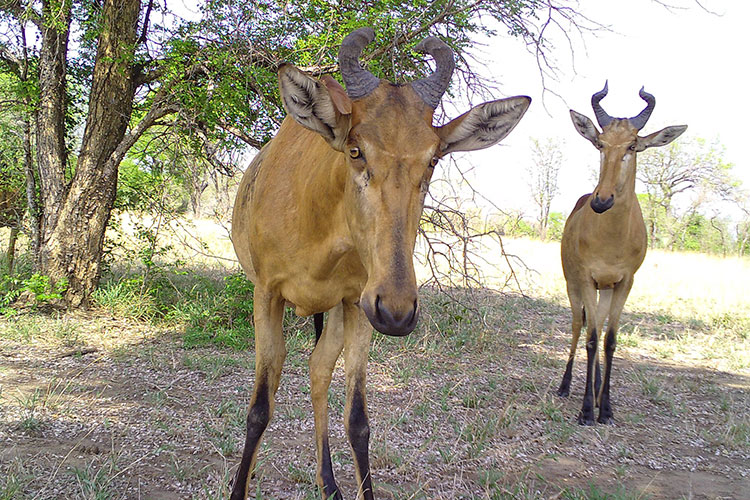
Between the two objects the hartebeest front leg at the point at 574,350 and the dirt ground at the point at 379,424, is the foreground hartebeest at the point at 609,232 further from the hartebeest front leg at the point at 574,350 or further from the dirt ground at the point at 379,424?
the dirt ground at the point at 379,424

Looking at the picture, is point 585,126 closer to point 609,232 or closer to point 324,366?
point 609,232

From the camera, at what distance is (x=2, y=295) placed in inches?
274

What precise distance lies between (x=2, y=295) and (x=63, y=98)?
2.74 m

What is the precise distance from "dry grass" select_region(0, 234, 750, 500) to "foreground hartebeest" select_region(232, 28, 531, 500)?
644mm

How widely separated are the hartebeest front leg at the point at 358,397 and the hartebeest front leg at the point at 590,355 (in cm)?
273

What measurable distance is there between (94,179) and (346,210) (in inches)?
229

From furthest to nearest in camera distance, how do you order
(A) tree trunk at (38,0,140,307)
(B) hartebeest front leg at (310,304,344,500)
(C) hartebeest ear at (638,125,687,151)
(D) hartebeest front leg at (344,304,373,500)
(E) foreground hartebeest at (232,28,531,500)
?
(A) tree trunk at (38,0,140,307) → (C) hartebeest ear at (638,125,687,151) → (B) hartebeest front leg at (310,304,344,500) → (D) hartebeest front leg at (344,304,373,500) → (E) foreground hartebeest at (232,28,531,500)

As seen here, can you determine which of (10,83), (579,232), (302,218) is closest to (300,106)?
(302,218)

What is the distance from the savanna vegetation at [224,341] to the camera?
3688mm

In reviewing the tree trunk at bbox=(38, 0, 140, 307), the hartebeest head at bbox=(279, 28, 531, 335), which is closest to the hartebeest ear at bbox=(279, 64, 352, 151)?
the hartebeest head at bbox=(279, 28, 531, 335)

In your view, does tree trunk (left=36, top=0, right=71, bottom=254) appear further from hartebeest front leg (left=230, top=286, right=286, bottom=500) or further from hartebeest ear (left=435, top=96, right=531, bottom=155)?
hartebeest ear (left=435, top=96, right=531, bottom=155)

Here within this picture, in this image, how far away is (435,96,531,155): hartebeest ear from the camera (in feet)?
8.13

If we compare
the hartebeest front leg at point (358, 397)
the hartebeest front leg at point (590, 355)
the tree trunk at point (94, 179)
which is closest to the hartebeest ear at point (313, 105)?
the hartebeest front leg at point (358, 397)

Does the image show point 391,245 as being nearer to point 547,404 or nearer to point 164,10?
point 547,404
